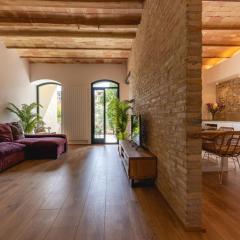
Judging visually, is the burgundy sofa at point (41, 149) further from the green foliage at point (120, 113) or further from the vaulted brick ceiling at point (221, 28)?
the vaulted brick ceiling at point (221, 28)

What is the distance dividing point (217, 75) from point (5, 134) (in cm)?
632

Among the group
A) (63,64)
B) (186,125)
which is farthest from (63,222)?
(63,64)

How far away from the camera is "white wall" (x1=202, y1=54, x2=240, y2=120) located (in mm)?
6548

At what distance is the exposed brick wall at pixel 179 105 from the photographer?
2.30 meters

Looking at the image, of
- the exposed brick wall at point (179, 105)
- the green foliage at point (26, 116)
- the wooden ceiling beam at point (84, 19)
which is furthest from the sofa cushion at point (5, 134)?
the exposed brick wall at point (179, 105)

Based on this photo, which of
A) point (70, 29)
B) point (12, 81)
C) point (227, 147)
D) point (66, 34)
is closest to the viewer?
point (227, 147)

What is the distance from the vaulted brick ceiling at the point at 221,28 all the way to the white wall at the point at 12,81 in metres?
5.55

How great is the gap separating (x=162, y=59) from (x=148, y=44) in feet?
3.93

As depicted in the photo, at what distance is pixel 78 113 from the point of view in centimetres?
930

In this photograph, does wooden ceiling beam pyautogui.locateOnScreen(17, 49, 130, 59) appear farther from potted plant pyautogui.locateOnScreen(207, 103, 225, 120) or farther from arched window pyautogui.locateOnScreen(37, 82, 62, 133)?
potted plant pyautogui.locateOnScreen(207, 103, 225, 120)

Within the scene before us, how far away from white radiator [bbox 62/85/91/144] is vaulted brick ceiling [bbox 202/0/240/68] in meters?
4.54

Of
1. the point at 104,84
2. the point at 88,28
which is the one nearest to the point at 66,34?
the point at 88,28

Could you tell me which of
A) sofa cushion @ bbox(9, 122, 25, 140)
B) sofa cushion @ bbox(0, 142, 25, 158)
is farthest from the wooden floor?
sofa cushion @ bbox(9, 122, 25, 140)

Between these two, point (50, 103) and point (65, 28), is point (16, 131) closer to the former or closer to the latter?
point (65, 28)
